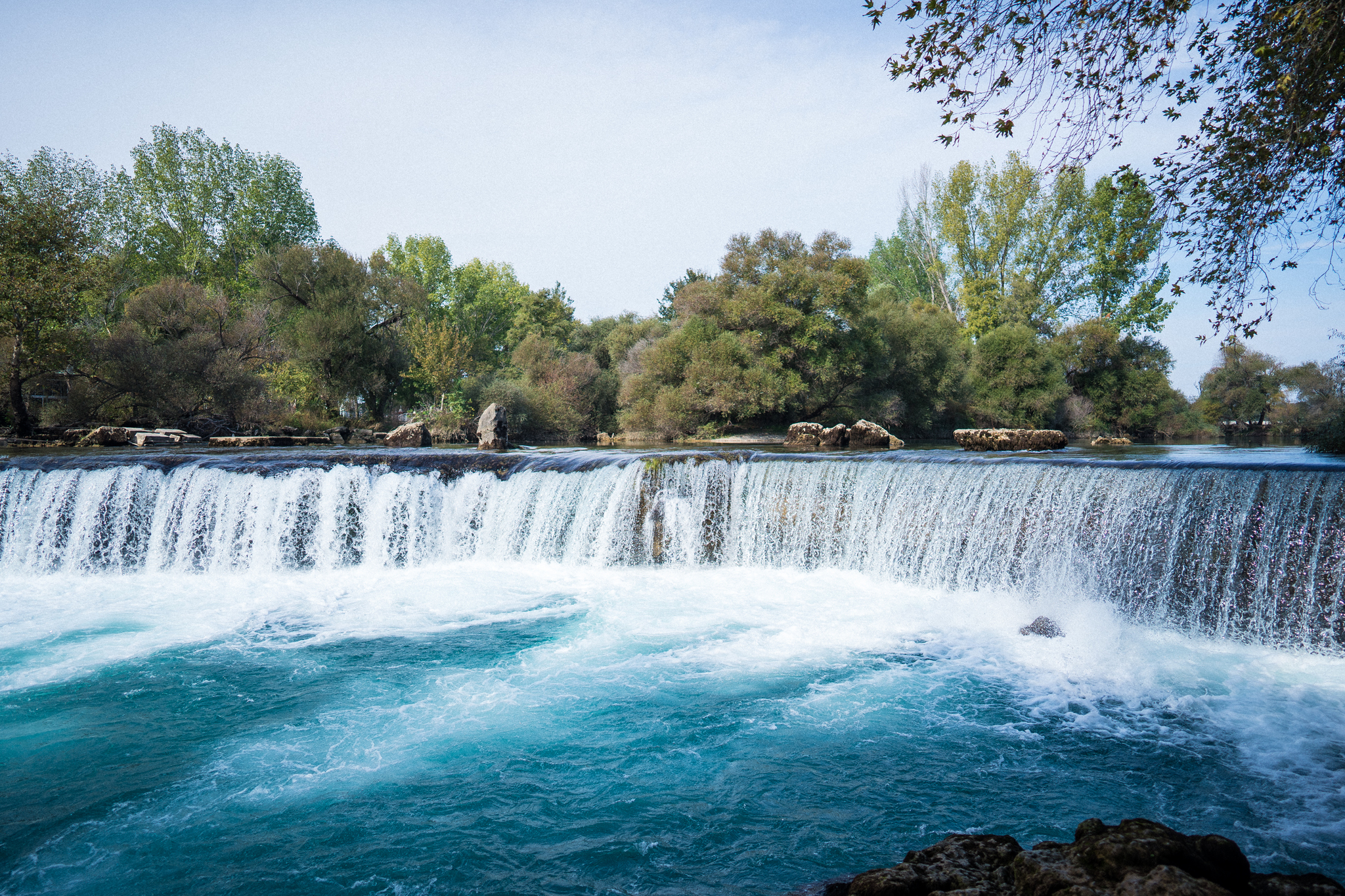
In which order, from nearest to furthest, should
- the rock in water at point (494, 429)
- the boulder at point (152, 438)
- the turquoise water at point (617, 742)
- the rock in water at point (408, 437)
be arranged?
1. the turquoise water at point (617, 742)
2. the boulder at point (152, 438)
3. the rock in water at point (494, 429)
4. the rock in water at point (408, 437)

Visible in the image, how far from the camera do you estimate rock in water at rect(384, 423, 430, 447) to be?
21.4m

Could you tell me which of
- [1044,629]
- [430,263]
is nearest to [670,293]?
[430,263]

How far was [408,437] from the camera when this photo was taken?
70.2 ft

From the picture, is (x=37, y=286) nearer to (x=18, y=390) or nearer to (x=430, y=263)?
(x=18, y=390)

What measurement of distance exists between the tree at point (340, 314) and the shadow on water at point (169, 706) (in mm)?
22277

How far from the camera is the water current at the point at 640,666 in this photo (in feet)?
12.3

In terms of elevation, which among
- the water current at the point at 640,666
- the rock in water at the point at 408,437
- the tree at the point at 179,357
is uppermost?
the tree at the point at 179,357

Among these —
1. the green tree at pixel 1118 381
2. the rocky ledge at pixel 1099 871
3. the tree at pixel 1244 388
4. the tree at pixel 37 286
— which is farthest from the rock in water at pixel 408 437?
the tree at pixel 1244 388

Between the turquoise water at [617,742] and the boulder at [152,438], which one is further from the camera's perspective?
the boulder at [152,438]

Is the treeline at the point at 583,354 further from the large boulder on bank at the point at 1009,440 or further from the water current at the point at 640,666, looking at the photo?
the water current at the point at 640,666

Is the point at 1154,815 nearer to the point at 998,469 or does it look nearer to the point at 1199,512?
the point at 1199,512

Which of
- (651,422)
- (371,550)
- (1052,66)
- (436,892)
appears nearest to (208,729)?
(436,892)

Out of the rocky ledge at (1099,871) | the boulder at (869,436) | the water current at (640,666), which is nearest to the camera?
the rocky ledge at (1099,871)

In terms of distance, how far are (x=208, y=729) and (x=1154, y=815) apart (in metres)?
6.29
